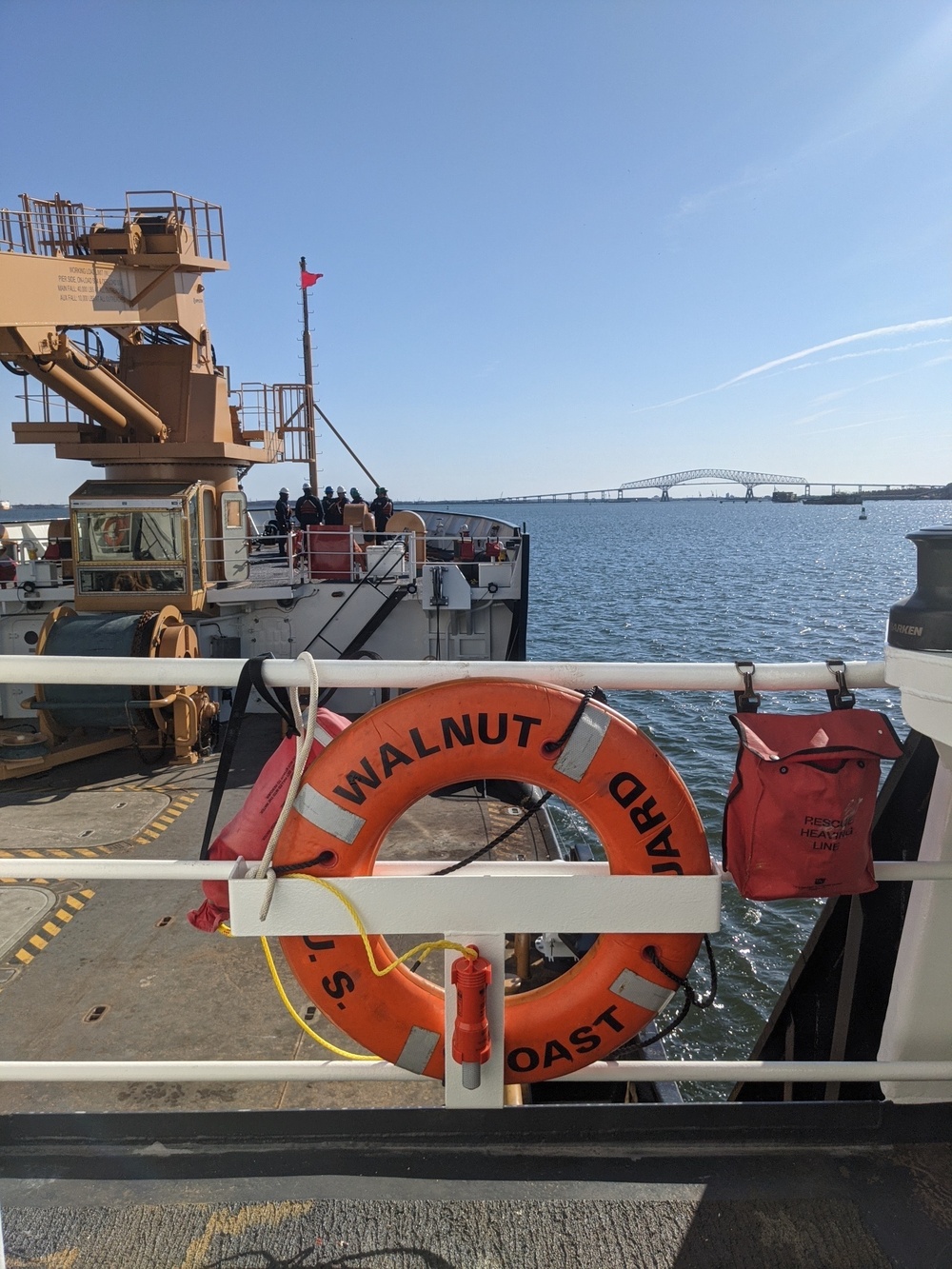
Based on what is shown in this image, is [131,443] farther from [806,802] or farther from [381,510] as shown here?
[806,802]

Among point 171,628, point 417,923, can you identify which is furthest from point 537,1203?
point 171,628

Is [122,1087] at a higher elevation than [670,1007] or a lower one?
higher

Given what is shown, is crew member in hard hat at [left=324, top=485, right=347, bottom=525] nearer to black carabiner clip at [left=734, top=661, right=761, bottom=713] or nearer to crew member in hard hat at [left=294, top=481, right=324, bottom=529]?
crew member in hard hat at [left=294, top=481, right=324, bottom=529]

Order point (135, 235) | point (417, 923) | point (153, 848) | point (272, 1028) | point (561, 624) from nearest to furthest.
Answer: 1. point (417, 923)
2. point (272, 1028)
3. point (153, 848)
4. point (135, 235)
5. point (561, 624)

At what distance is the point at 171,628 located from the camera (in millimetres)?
8914

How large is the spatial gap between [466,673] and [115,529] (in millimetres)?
9640

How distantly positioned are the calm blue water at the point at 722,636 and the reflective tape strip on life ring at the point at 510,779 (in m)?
5.11

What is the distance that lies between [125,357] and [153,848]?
8.86 m

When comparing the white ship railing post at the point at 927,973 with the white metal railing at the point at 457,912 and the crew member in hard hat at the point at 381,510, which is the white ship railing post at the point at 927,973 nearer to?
the white metal railing at the point at 457,912

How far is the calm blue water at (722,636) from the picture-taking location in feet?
24.9

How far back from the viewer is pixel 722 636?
2489 cm

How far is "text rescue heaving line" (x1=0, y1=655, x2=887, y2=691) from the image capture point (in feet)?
6.06


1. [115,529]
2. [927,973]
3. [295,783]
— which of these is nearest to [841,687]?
[927,973]

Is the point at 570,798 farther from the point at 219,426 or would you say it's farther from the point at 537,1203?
the point at 219,426
